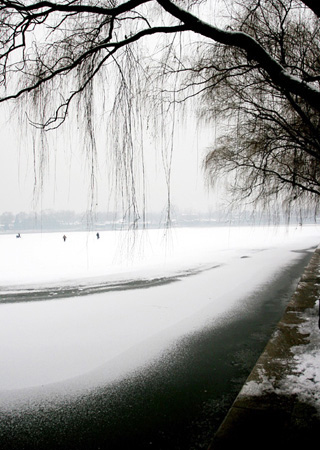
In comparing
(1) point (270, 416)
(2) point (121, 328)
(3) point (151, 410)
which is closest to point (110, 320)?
(2) point (121, 328)

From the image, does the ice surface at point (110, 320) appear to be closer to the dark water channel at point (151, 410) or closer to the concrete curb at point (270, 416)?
the dark water channel at point (151, 410)

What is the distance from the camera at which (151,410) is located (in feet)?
10.6

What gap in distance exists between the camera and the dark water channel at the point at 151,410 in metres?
2.78

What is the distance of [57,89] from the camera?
3.39 metres

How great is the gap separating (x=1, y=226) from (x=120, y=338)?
17078 cm

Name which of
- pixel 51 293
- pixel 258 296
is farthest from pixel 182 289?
pixel 51 293

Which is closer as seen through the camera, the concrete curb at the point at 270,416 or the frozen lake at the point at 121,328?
the concrete curb at the point at 270,416

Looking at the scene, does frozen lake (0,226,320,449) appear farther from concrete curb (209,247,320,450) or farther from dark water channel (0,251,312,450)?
concrete curb (209,247,320,450)

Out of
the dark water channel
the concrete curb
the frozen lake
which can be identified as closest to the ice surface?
the frozen lake

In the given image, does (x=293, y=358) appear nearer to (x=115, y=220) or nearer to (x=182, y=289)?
(x=115, y=220)

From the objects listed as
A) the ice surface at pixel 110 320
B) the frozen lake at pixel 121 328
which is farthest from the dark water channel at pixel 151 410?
the ice surface at pixel 110 320

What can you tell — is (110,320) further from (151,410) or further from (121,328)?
(151,410)

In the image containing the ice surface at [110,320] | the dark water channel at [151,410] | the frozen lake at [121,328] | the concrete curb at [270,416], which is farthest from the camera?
the ice surface at [110,320]

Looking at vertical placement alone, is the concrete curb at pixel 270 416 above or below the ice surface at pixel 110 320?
above
